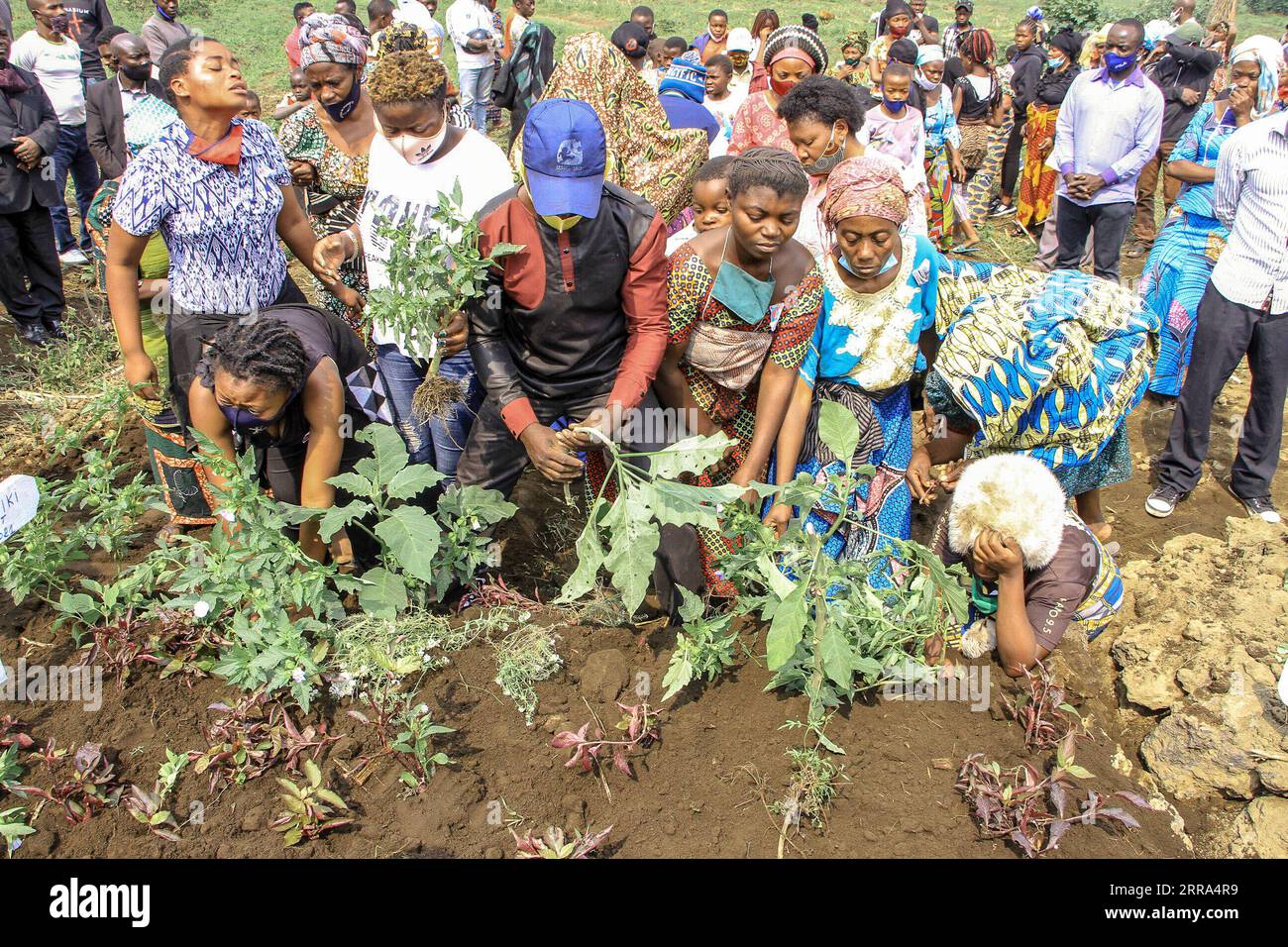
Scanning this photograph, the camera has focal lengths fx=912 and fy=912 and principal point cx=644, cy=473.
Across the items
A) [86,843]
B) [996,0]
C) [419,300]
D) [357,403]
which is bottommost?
[86,843]

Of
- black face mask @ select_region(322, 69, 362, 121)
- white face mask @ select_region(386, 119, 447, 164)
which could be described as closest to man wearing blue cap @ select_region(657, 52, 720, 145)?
black face mask @ select_region(322, 69, 362, 121)

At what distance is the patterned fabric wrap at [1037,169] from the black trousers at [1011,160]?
684 millimetres

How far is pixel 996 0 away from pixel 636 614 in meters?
35.7

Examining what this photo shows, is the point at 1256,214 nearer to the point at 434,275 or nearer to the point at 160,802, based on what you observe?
the point at 434,275

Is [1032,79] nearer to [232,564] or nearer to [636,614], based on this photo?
[636,614]

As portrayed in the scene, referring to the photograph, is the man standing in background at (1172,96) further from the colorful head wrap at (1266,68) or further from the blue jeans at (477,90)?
the blue jeans at (477,90)

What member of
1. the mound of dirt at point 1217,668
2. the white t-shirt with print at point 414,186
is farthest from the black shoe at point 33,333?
the mound of dirt at point 1217,668

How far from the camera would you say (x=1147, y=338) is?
310 centimetres

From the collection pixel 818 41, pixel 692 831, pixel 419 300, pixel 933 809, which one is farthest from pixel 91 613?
pixel 818 41

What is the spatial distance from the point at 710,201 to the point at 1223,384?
264 cm

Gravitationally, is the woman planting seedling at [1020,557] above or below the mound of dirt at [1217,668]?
above

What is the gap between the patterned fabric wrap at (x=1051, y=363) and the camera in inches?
117

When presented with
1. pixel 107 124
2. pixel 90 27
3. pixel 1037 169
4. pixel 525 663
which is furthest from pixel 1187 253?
pixel 90 27

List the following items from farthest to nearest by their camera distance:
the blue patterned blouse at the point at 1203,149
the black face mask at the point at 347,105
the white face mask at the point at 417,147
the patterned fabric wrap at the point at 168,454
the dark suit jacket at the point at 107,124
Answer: the dark suit jacket at the point at 107,124
the blue patterned blouse at the point at 1203,149
the black face mask at the point at 347,105
the patterned fabric wrap at the point at 168,454
the white face mask at the point at 417,147
